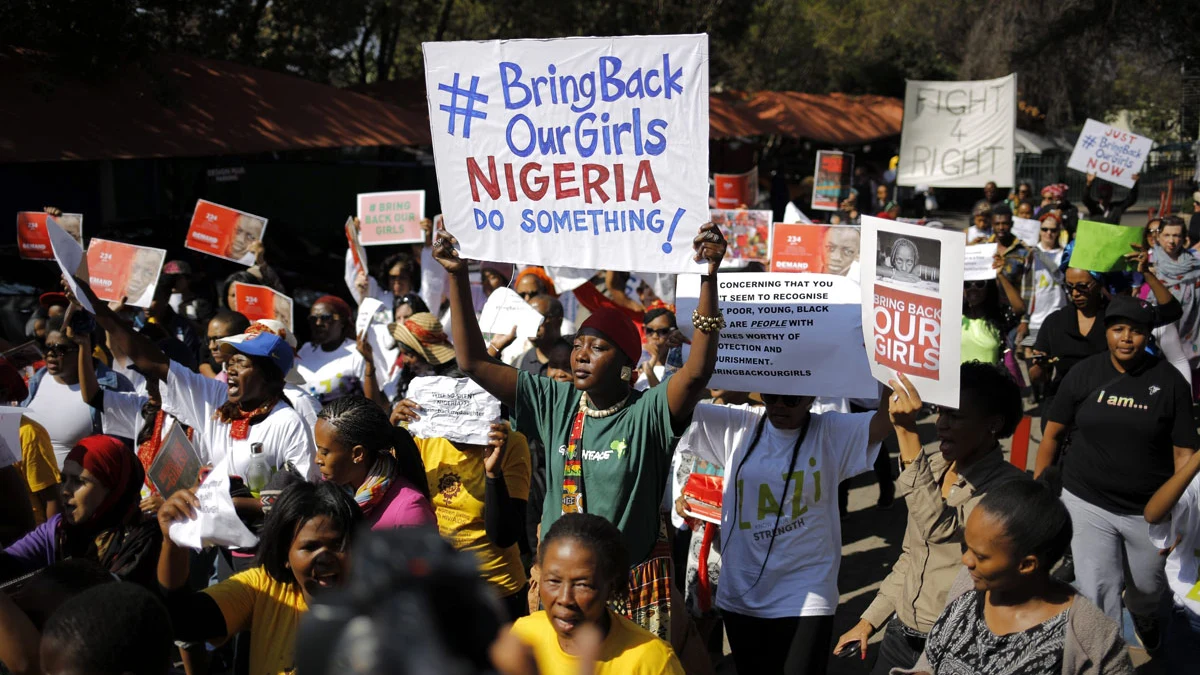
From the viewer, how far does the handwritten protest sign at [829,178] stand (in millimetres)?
14070

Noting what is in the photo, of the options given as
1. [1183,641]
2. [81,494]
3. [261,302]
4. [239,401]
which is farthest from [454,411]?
[261,302]

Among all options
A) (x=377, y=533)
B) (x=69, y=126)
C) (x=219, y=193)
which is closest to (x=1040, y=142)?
(x=219, y=193)

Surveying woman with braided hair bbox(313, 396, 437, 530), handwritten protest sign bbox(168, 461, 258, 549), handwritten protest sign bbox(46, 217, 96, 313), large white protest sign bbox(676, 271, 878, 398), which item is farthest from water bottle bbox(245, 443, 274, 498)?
large white protest sign bbox(676, 271, 878, 398)

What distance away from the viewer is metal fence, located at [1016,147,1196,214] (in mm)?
25359

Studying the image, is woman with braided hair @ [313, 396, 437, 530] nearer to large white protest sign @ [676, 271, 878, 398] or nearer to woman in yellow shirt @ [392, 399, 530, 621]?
woman in yellow shirt @ [392, 399, 530, 621]

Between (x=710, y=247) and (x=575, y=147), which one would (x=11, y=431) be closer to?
(x=575, y=147)

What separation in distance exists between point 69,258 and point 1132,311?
4687 mm

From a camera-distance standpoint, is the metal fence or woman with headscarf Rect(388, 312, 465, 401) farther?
the metal fence

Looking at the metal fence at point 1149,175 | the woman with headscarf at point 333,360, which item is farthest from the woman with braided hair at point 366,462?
the metal fence at point 1149,175

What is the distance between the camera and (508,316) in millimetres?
6941

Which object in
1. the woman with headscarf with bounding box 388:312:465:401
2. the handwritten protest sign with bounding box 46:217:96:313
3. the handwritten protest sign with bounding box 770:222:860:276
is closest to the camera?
the handwritten protest sign with bounding box 46:217:96:313

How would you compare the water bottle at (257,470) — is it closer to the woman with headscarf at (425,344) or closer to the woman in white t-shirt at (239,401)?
the woman in white t-shirt at (239,401)

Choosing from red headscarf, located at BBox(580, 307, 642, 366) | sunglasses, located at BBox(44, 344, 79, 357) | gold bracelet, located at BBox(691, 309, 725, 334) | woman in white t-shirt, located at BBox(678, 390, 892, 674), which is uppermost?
gold bracelet, located at BBox(691, 309, 725, 334)

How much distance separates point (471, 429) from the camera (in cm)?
457
